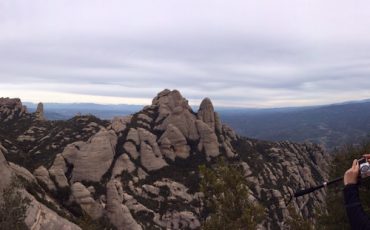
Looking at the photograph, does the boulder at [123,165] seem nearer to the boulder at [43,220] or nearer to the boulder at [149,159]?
the boulder at [149,159]

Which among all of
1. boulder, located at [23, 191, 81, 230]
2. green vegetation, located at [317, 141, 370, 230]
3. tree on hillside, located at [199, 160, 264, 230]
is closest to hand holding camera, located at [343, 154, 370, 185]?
tree on hillside, located at [199, 160, 264, 230]

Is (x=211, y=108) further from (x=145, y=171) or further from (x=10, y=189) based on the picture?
(x=10, y=189)

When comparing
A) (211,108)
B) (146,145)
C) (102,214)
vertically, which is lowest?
(102,214)

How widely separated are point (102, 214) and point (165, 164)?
33.9 m

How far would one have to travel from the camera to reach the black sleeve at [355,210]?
771cm

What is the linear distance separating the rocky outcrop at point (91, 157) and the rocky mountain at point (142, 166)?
0.27 meters

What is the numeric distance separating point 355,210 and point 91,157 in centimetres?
10742

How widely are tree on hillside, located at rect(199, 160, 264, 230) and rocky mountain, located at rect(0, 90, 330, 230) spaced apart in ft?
107

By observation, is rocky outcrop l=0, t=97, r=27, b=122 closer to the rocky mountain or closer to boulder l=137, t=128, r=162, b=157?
the rocky mountain

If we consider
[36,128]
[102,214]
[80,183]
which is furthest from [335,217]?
[36,128]

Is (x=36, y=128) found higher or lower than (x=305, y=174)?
higher

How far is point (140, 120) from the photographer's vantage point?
13712 cm

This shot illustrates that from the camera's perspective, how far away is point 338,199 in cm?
4647

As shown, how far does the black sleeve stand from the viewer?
7.71 metres
